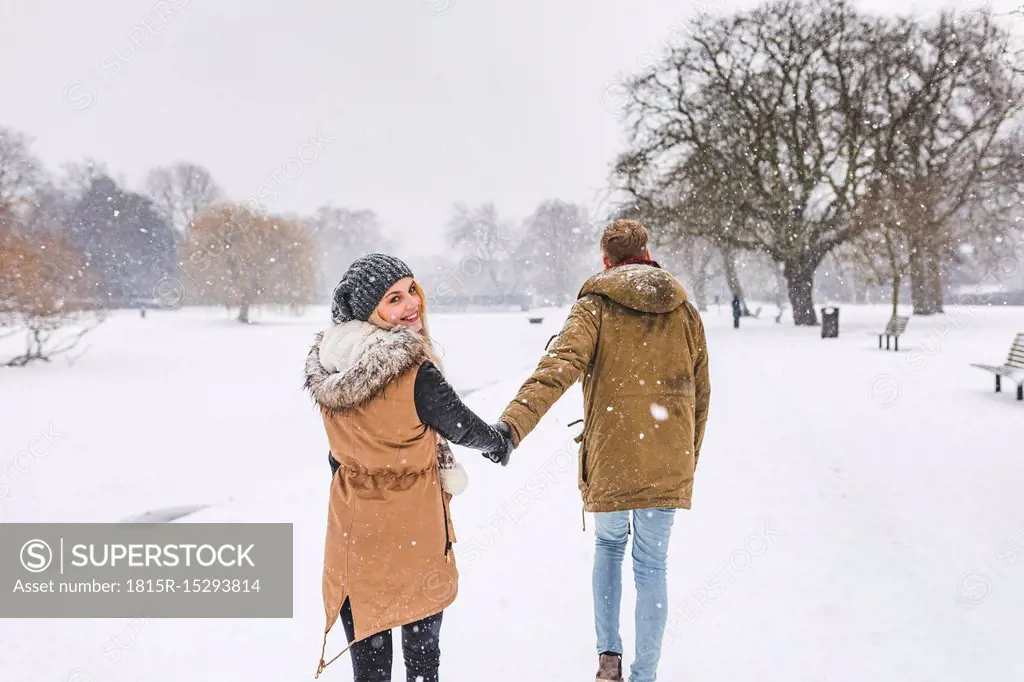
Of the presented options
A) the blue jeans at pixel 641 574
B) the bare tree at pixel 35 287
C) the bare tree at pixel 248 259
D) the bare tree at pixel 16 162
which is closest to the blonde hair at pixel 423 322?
the blue jeans at pixel 641 574

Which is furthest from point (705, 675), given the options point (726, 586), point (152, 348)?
point (152, 348)

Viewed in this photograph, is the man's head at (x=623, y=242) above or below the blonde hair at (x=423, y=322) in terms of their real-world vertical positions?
above

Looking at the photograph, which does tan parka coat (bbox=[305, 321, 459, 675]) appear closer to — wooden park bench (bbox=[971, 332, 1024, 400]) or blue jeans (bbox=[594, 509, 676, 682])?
blue jeans (bbox=[594, 509, 676, 682])

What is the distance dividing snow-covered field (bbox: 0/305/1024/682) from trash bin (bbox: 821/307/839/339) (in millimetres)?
7457

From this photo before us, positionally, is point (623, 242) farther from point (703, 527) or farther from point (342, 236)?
point (342, 236)

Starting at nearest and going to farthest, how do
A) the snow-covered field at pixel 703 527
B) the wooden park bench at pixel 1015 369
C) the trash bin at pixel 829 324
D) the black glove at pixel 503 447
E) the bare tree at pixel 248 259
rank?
1. the black glove at pixel 503 447
2. the snow-covered field at pixel 703 527
3. the wooden park bench at pixel 1015 369
4. the trash bin at pixel 829 324
5. the bare tree at pixel 248 259

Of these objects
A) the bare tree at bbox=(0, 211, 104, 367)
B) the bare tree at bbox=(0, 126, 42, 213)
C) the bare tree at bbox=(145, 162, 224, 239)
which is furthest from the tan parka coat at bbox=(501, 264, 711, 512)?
the bare tree at bbox=(145, 162, 224, 239)

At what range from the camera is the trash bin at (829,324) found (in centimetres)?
1898

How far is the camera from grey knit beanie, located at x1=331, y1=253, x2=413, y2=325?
6.93ft

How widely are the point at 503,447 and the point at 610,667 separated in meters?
1.22

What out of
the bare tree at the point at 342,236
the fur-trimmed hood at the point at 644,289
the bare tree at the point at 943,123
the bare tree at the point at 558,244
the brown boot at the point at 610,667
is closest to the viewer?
the fur-trimmed hood at the point at 644,289

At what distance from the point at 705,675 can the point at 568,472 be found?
11.5 ft

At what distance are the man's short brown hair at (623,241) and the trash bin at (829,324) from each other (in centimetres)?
1854

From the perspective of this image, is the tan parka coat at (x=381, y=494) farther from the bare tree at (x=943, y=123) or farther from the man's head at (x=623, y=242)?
the bare tree at (x=943, y=123)
